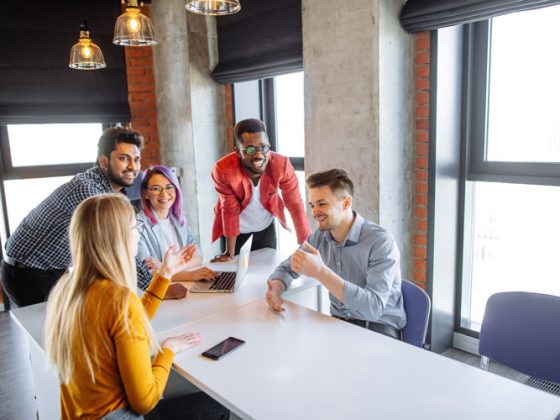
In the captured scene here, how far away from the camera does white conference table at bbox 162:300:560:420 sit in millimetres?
1280

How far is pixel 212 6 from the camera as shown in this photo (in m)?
2.09

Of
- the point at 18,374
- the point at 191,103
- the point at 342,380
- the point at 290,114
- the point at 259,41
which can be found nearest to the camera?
the point at 342,380

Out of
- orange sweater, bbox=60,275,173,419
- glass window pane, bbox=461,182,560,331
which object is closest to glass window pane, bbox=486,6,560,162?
glass window pane, bbox=461,182,560,331

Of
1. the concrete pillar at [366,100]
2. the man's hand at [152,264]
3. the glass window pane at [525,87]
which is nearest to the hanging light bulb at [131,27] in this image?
the concrete pillar at [366,100]

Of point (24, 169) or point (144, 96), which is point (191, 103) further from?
point (24, 169)

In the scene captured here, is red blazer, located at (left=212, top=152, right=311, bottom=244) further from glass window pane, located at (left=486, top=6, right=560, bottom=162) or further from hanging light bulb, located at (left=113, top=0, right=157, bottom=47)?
glass window pane, located at (left=486, top=6, right=560, bottom=162)

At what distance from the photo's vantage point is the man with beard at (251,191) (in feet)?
9.14

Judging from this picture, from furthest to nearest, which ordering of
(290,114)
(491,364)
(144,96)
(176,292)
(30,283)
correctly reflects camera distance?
1. (144,96)
2. (290,114)
3. (491,364)
4. (30,283)
5. (176,292)

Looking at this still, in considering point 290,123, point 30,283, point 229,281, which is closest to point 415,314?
point 229,281

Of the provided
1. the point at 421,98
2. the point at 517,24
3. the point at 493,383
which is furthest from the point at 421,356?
the point at 517,24

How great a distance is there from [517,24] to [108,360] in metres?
2.67

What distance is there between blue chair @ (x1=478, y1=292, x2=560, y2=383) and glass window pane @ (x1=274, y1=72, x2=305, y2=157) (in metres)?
2.36

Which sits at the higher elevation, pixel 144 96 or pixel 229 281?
pixel 144 96

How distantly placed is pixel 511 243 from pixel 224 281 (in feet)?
5.87
